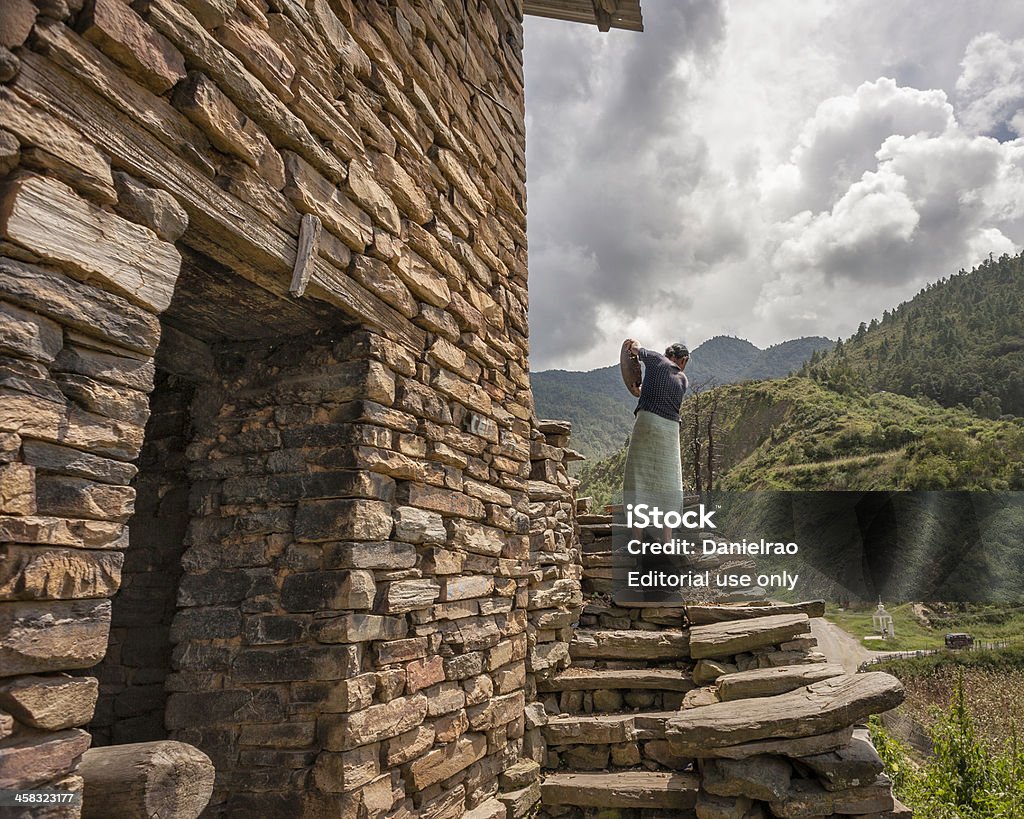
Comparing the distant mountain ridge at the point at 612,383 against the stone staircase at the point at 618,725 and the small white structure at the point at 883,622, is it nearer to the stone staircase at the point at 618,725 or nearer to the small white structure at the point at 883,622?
the small white structure at the point at 883,622

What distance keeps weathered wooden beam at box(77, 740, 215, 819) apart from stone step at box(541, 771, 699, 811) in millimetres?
3309

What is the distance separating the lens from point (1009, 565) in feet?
62.1

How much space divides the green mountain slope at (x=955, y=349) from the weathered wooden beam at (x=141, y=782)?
161ft

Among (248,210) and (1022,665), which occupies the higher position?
(248,210)

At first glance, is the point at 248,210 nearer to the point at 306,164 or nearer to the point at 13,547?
the point at 306,164

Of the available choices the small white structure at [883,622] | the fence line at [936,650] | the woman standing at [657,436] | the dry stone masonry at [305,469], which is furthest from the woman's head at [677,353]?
the small white structure at [883,622]

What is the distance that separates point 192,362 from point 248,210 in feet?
3.77

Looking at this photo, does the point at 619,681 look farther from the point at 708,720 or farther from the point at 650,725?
the point at 708,720

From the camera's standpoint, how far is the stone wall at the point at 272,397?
63.2 inches

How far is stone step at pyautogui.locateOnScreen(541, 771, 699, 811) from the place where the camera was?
4.48m

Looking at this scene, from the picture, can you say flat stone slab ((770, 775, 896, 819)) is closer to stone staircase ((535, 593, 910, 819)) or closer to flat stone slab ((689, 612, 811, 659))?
stone staircase ((535, 593, 910, 819))

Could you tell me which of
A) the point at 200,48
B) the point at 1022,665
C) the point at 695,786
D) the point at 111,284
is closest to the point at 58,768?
the point at 111,284

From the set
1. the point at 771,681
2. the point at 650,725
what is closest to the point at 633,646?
the point at 650,725

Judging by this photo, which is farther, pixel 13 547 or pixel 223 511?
pixel 223 511
